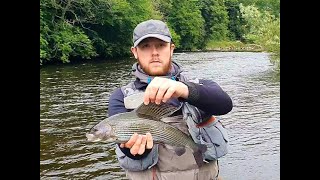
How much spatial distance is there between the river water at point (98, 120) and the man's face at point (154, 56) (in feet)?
8.98

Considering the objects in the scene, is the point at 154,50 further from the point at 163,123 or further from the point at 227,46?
the point at 227,46

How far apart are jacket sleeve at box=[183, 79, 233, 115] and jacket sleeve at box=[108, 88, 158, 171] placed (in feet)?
1.04

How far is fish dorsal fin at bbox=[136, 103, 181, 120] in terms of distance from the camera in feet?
7.13

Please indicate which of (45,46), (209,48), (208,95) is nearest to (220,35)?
(209,48)

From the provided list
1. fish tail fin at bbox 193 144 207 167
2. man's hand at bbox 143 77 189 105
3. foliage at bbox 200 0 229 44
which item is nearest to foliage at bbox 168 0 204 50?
foliage at bbox 200 0 229 44

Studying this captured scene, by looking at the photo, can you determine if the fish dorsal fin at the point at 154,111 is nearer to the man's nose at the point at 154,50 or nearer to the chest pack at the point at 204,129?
the chest pack at the point at 204,129

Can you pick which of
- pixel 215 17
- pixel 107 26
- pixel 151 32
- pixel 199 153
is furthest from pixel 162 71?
pixel 215 17

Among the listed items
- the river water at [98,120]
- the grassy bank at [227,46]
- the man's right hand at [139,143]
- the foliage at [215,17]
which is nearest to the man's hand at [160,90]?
the man's right hand at [139,143]

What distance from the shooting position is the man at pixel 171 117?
2285mm

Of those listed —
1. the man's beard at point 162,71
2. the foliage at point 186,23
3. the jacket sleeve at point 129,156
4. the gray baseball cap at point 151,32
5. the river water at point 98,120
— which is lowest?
the river water at point 98,120

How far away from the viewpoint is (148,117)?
2209mm

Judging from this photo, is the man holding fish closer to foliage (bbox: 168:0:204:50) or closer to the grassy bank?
foliage (bbox: 168:0:204:50)

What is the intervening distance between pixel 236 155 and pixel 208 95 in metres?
7.38
